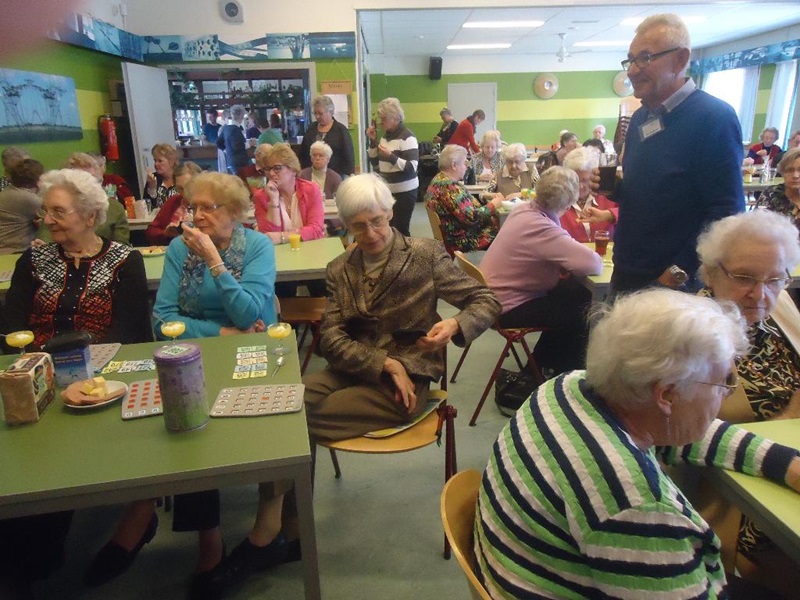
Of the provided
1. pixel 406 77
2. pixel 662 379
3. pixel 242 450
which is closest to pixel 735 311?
pixel 662 379

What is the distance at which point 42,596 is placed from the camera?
5.64 feet

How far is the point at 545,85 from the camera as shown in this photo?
41.1ft

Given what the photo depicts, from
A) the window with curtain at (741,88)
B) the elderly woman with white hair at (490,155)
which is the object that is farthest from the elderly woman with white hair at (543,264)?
the window with curtain at (741,88)

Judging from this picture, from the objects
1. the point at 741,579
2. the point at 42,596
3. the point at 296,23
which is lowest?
the point at 42,596

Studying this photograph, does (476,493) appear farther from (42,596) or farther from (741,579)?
(42,596)

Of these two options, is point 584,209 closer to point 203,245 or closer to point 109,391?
point 203,245

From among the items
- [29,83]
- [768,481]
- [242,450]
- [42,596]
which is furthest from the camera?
[29,83]

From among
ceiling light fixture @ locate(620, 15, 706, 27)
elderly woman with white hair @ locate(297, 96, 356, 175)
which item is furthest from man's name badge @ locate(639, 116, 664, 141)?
ceiling light fixture @ locate(620, 15, 706, 27)

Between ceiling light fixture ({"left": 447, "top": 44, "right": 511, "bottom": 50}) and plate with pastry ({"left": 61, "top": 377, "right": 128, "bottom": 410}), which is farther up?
ceiling light fixture ({"left": 447, "top": 44, "right": 511, "bottom": 50})

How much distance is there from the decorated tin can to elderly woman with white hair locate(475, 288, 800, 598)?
0.67m

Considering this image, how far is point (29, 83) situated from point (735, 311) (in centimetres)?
507

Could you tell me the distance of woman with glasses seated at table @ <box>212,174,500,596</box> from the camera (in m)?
1.77

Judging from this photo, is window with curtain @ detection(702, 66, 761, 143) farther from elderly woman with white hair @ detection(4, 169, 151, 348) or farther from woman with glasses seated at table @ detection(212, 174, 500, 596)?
elderly woman with white hair @ detection(4, 169, 151, 348)

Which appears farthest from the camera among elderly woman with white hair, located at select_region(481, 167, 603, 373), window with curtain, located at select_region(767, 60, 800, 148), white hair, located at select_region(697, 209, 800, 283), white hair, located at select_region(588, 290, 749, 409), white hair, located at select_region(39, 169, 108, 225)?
window with curtain, located at select_region(767, 60, 800, 148)
